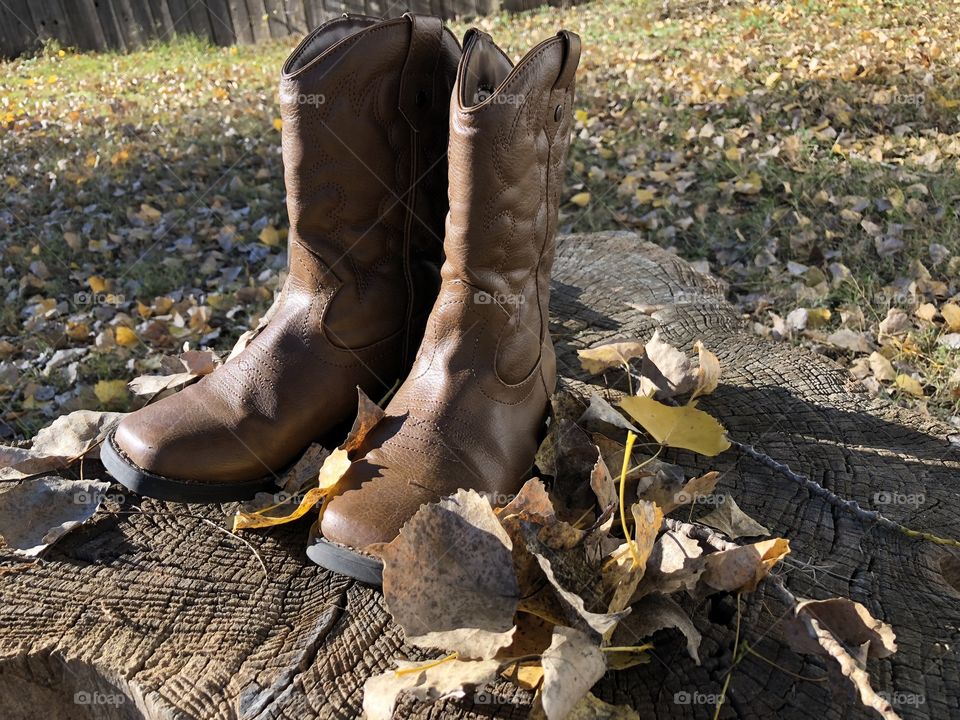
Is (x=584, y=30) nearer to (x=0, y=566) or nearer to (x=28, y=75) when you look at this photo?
(x=28, y=75)

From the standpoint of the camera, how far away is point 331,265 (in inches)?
63.2

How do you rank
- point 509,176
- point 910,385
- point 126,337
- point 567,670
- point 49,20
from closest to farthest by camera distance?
point 567,670, point 509,176, point 910,385, point 126,337, point 49,20

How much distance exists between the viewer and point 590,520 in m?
1.38

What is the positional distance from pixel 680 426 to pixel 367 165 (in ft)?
2.57

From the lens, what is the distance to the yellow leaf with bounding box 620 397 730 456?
1.48m

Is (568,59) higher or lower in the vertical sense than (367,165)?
higher

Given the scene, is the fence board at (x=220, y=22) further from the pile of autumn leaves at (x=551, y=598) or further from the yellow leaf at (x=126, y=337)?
the pile of autumn leaves at (x=551, y=598)

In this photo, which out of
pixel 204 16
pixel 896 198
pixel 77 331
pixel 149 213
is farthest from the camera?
pixel 204 16

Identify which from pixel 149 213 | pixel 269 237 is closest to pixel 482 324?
pixel 269 237

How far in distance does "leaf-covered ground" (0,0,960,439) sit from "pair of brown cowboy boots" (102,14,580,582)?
1.83 ft

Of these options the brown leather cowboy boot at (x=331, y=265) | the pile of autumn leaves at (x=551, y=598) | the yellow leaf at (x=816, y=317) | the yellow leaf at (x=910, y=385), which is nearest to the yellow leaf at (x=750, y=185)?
the yellow leaf at (x=816, y=317)

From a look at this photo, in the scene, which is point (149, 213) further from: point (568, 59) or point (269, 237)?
point (568, 59)

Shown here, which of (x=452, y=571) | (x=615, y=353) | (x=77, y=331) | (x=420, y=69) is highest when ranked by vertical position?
(x=420, y=69)

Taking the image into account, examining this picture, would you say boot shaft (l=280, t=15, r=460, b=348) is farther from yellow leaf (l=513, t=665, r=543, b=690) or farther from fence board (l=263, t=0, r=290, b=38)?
fence board (l=263, t=0, r=290, b=38)
